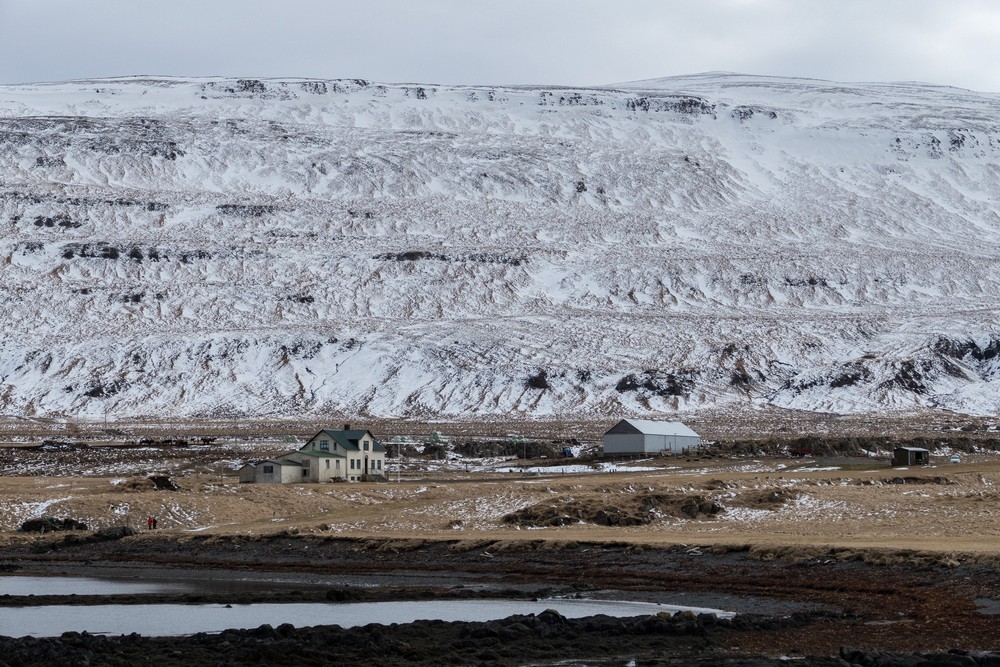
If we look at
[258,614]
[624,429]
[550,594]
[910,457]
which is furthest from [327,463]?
[258,614]

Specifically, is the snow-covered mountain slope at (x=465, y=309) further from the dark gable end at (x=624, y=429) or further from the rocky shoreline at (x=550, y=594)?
the rocky shoreline at (x=550, y=594)

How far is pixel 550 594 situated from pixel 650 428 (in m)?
63.4

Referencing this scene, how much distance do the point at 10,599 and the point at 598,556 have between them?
54.3 feet

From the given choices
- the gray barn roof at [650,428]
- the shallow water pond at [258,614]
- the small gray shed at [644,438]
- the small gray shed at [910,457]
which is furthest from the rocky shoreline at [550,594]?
the gray barn roof at [650,428]

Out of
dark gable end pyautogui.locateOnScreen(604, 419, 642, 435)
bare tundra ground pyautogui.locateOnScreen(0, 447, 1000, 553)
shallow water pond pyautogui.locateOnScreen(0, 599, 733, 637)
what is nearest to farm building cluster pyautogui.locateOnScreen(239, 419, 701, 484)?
bare tundra ground pyautogui.locateOnScreen(0, 447, 1000, 553)

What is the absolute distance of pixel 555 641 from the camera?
75.4 ft

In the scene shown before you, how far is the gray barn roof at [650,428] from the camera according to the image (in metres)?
92.0

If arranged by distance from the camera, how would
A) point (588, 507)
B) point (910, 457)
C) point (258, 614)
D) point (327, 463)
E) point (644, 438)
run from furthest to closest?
point (644, 438), point (910, 457), point (327, 463), point (588, 507), point (258, 614)

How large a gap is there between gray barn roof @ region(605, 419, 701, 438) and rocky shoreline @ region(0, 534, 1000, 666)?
49685 millimetres

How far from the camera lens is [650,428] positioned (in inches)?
3681

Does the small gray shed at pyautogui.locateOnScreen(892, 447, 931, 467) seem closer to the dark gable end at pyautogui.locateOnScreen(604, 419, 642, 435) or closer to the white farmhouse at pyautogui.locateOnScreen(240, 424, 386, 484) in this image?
the dark gable end at pyautogui.locateOnScreen(604, 419, 642, 435)

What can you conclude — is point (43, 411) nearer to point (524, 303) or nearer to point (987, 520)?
point (524, 303)

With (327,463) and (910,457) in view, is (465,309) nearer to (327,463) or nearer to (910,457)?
(910,457)

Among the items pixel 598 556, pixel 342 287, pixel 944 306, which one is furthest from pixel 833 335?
pixel 598 556
